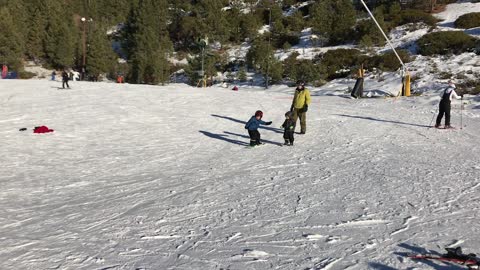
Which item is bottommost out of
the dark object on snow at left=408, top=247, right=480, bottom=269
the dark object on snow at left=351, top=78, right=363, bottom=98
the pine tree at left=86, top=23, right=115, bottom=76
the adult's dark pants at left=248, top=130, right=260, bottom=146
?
the dark object on snow at left=408, top=247, right=480, bottom=269

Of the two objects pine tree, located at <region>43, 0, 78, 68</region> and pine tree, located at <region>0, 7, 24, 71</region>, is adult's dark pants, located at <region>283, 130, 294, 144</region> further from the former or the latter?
pine tree, located at <region>43, 0, 78, 68</region>

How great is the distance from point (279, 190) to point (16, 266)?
14.0ft

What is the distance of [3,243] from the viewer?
551cm

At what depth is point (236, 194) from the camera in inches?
292

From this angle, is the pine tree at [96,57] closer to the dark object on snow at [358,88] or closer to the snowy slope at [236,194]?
the snowy slope at [236,194]

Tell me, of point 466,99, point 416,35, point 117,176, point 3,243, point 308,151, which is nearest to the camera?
point 3,243

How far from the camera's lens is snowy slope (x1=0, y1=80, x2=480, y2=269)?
506 centimetres

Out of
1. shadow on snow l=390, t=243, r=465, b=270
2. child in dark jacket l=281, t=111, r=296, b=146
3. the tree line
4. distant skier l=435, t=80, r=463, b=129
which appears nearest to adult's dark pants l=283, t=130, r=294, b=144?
child in dark jacket l=281, t=111, r=296, b=146

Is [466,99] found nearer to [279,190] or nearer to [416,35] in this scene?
[279,190]

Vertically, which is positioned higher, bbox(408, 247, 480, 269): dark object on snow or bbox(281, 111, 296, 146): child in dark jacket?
bbox(281, 111, 296, 146): child in dark jacket

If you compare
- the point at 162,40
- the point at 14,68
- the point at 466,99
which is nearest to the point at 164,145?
the point at 466,99

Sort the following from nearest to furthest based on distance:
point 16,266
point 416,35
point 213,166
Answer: point 16,266
point 213,166
point 416,35

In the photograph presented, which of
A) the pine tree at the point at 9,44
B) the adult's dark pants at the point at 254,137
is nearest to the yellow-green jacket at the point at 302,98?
the adult's dark pants at the point at 254,137

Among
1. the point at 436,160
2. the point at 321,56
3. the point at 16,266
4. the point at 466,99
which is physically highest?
the point at 321,56
